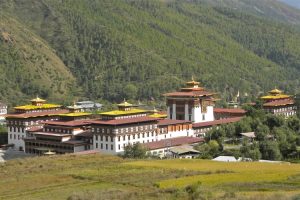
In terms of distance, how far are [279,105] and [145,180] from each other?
54.0 meters

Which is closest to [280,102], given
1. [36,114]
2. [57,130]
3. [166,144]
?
[166,144]

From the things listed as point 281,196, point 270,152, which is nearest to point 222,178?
point 281,196

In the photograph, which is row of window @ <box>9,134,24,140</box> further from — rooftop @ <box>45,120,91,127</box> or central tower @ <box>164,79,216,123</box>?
central tower @ <box>164,79,216,123</box>

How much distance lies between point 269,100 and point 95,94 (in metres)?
64.1

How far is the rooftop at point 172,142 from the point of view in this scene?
79912 mm

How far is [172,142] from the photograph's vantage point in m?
82.9

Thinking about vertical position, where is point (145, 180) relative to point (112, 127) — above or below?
below

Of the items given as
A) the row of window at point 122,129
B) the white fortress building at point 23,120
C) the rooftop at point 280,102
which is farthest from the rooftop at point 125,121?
the rooftop at point 280,102

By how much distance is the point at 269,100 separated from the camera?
109188 mm

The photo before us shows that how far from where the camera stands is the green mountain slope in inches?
6245

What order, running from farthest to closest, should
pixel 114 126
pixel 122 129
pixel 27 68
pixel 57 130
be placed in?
pixel 27 68, pixel 57 130, pixel 122 129, pixel 114 126

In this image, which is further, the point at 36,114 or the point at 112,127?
the point at 36,114

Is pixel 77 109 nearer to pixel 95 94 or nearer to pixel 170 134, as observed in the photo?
pixel 170 134

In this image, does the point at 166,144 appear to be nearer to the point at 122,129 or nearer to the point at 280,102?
the point at 122,129
